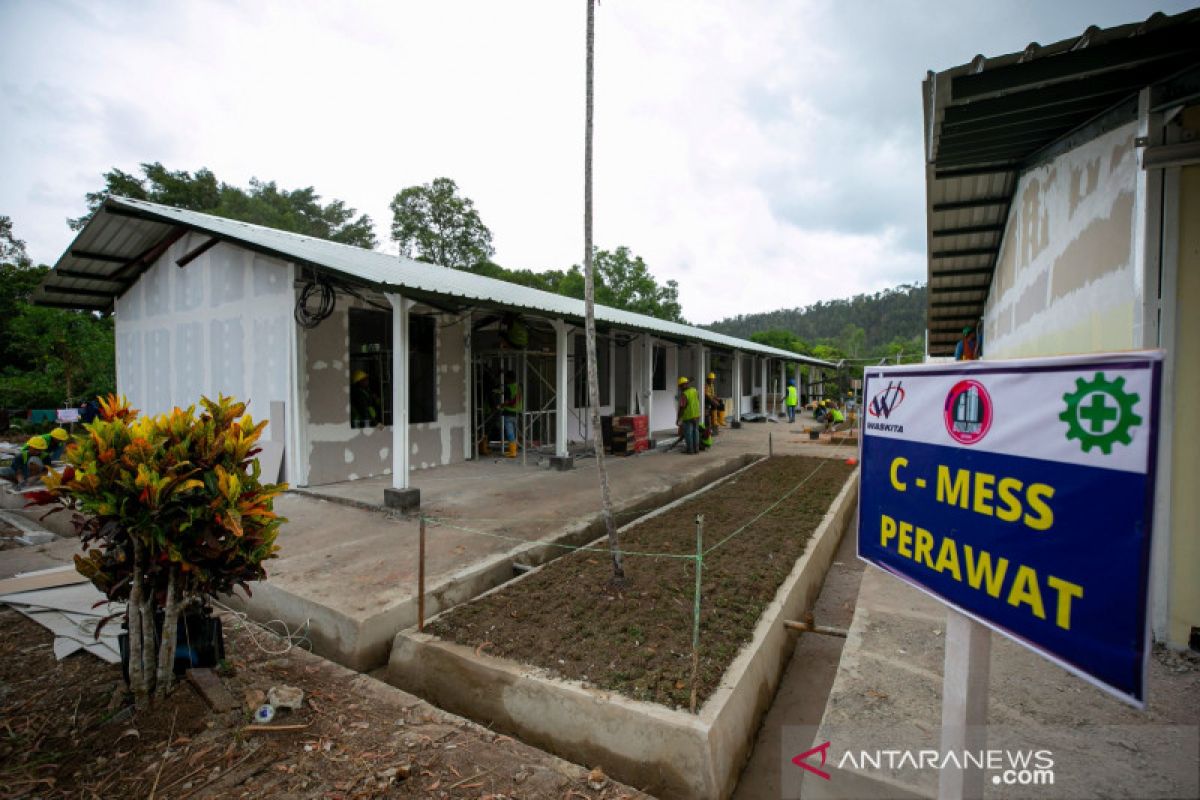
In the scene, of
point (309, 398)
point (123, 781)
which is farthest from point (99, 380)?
point (123, 781)

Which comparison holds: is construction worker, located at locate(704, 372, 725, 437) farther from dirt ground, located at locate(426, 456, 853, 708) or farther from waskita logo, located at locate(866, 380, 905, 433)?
waskita logo, located at locate(866, 380, 905, 433)

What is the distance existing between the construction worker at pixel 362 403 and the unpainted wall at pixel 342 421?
128 millimetres

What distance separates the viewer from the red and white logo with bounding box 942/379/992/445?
5.68 feet

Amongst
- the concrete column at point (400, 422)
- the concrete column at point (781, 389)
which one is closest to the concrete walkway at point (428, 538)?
the concrete column at point (400, 422)

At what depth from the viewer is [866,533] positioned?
2193 mm

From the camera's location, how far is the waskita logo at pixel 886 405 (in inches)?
82.6

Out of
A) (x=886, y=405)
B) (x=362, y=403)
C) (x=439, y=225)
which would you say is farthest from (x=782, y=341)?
(x=886, y=405)

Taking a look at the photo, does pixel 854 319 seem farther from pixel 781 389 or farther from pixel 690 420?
pixel 690 420

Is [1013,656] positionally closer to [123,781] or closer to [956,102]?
[956,102]

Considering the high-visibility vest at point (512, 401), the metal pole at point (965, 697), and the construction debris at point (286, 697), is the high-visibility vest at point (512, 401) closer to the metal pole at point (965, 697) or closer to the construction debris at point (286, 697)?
the construction debris at point (286, 697)

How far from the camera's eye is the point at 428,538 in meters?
5.96

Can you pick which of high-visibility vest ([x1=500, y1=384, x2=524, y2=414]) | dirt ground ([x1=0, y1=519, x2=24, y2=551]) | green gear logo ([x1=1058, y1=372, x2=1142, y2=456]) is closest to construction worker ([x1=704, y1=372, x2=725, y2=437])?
high-visibility vest ([x1=500, y1=384, x2=524, y2=414])

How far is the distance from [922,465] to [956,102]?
9.10 ft

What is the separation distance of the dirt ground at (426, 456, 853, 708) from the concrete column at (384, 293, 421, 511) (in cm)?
269
